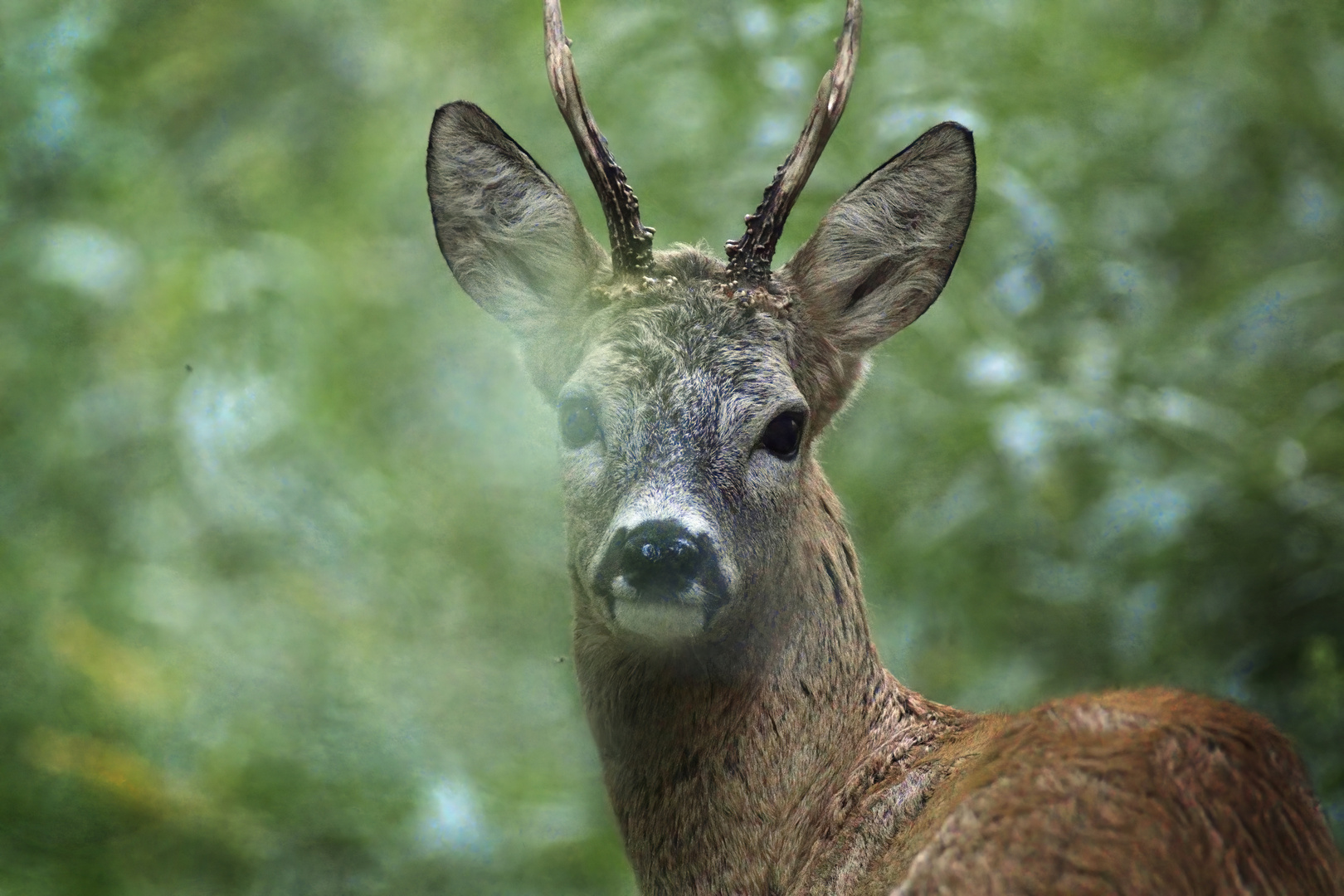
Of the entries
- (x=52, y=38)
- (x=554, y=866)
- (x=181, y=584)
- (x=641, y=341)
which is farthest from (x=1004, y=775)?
(x=52, y=38)

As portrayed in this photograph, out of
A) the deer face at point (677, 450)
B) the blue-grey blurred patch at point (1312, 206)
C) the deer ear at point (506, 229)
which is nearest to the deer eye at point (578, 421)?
the deer face at point (677, 450)

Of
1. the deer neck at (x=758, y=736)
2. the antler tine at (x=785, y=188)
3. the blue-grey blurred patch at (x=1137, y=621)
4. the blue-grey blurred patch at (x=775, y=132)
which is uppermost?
the blue-grey blurred patch at (x=775, y=132)

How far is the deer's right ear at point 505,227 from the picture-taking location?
4410mm

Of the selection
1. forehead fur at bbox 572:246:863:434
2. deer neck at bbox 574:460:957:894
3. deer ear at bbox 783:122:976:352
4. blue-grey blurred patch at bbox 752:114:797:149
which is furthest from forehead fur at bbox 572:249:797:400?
blue-grey blurred patch at bbox 752:114:797:149

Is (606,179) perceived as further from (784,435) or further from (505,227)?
(784,435)

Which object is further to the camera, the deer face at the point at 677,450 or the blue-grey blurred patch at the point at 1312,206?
the blue-grey blurred patch at the point at 1312,206

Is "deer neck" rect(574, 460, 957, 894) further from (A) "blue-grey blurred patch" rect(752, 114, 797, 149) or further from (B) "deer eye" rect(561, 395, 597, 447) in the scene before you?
(A) "blue-grey blurred patch" rect(752, 114, 797, 149)

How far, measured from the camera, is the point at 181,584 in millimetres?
7781

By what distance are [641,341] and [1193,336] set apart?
3.99 m

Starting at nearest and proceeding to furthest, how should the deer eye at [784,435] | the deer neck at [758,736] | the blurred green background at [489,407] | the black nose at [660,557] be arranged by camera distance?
1. the black nose at [660,557]
2. the deer neck at [758,736]
3. the deer eye at [784,435]
4. the blurred green background at [489,407]

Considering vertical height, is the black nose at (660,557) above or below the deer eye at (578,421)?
below

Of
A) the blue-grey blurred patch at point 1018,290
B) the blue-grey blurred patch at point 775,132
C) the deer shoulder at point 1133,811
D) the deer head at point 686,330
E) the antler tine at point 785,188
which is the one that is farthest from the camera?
the blue-grey blurred patch at point 775,132

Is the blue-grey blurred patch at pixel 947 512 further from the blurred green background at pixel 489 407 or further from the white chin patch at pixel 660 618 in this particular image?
the white chin patch at pixel 660 618

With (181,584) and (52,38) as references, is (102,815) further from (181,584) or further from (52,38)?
(52,38)
